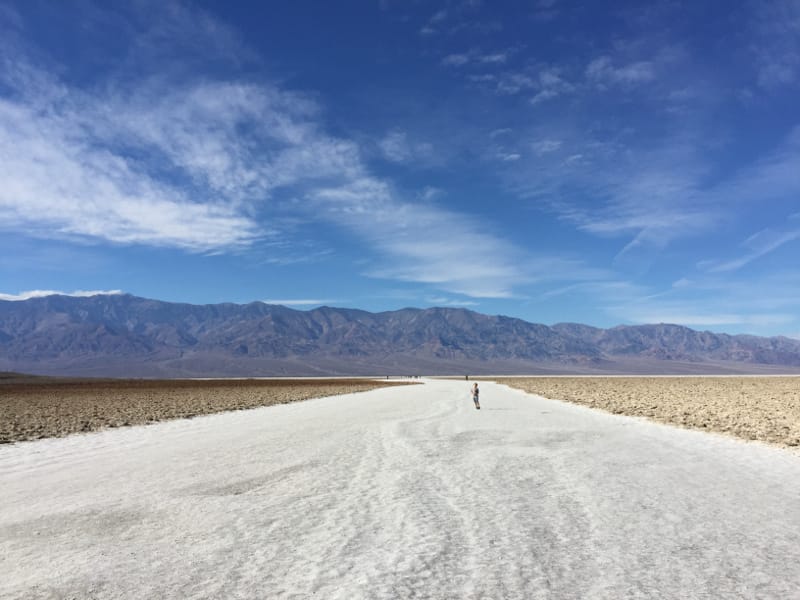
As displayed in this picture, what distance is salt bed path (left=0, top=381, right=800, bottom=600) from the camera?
5.00 m

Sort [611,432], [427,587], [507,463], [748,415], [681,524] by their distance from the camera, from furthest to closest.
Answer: [748,415]
[611,432]
[507,463]
[681,524]
[427,587]

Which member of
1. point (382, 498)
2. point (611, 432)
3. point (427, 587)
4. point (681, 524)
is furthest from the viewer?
point (611, 432)

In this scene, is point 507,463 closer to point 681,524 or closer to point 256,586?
point 681,524

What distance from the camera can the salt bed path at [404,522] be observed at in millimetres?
5004

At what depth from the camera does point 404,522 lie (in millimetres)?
6898

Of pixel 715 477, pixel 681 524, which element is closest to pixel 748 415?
pixel 715 477

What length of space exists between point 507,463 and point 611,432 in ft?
25.7

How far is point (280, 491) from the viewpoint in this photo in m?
8.85

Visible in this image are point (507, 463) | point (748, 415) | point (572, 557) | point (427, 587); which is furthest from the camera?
point (748, 415)

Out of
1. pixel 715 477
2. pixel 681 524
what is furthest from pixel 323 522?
pixel 715 477

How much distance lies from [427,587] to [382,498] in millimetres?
3486

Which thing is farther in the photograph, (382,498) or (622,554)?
(382,498)

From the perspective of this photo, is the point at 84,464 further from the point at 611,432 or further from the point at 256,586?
the point at 611,432

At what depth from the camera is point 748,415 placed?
2244 cm
